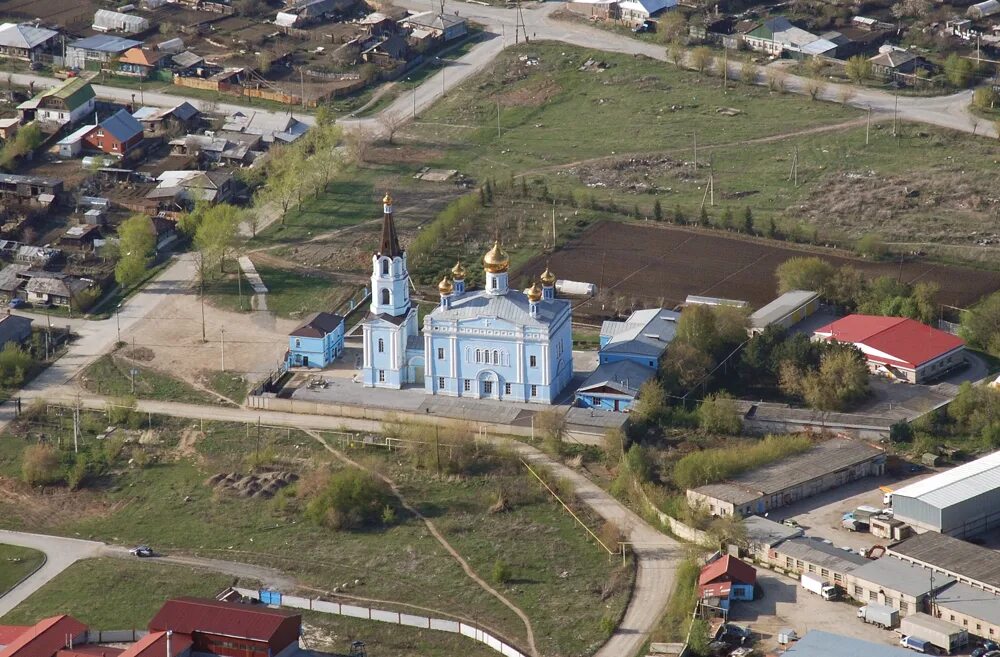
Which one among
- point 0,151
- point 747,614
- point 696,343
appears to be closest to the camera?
point 747,614

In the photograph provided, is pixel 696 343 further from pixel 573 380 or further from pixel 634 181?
pixel 634 181

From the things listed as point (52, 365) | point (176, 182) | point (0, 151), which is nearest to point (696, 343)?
point (52, 365)

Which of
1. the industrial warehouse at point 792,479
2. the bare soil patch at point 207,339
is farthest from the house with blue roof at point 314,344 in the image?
the industrial warehouse at point 792,479

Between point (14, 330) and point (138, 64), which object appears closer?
point (14, 330)

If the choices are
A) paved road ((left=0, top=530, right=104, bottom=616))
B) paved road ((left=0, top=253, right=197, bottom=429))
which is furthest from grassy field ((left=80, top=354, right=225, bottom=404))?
paved road ((left=0, top=530, right=104, bottom=616))

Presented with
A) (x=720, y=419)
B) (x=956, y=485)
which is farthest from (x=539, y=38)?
(x=956, y=485)

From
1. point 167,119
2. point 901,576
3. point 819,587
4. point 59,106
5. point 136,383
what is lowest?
point 167,119

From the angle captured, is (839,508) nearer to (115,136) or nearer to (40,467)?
(40,467)
